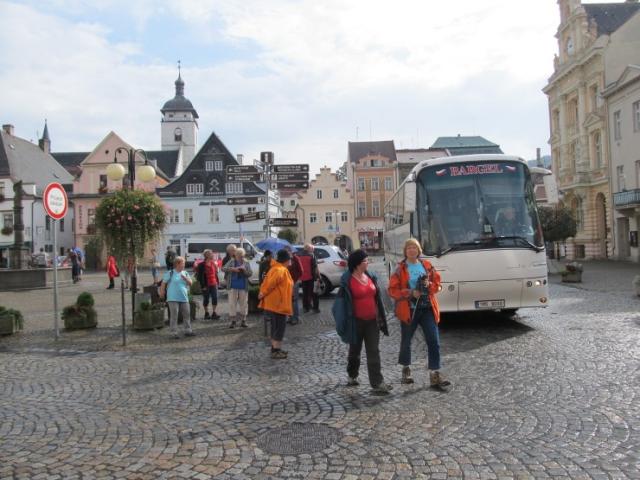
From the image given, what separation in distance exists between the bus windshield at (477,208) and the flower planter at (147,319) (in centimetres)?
569

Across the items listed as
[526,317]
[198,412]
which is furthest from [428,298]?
[526,317]

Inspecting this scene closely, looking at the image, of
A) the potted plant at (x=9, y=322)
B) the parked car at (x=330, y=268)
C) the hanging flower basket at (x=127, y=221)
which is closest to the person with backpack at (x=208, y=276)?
the hanging flower basket at (x=127, y=221)

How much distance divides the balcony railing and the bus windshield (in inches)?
1057

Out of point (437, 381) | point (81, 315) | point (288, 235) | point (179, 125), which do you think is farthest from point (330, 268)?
point (179, 125)

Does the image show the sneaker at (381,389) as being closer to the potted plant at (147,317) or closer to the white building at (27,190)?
the potted plant at (147,317)

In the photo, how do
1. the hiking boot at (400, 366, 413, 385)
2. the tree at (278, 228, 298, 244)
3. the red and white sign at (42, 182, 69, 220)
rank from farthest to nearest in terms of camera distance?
the tree at (278, 228, 298, 244) < the red and white sign at (42, 182, 69, 220) < the hiking boot at (400, 366, 413, 385)

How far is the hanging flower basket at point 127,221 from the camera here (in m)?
12.1

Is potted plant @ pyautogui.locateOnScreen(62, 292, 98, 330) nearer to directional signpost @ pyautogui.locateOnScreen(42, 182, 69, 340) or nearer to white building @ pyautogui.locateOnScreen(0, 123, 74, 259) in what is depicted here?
directional signpost @ pyautogui.locateOnScreen(42, 182, 69, 340)

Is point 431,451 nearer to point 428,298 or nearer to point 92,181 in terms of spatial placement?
point 428,298

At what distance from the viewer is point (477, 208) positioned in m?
10.8

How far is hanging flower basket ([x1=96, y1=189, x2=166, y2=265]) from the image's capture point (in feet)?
39.8

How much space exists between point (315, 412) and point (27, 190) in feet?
199

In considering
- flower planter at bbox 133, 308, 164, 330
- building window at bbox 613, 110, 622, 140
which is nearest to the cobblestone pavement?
flower planter at bbox 133, 308, 164, 330

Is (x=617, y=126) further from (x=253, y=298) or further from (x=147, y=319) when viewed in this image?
(x=147, y=319)
